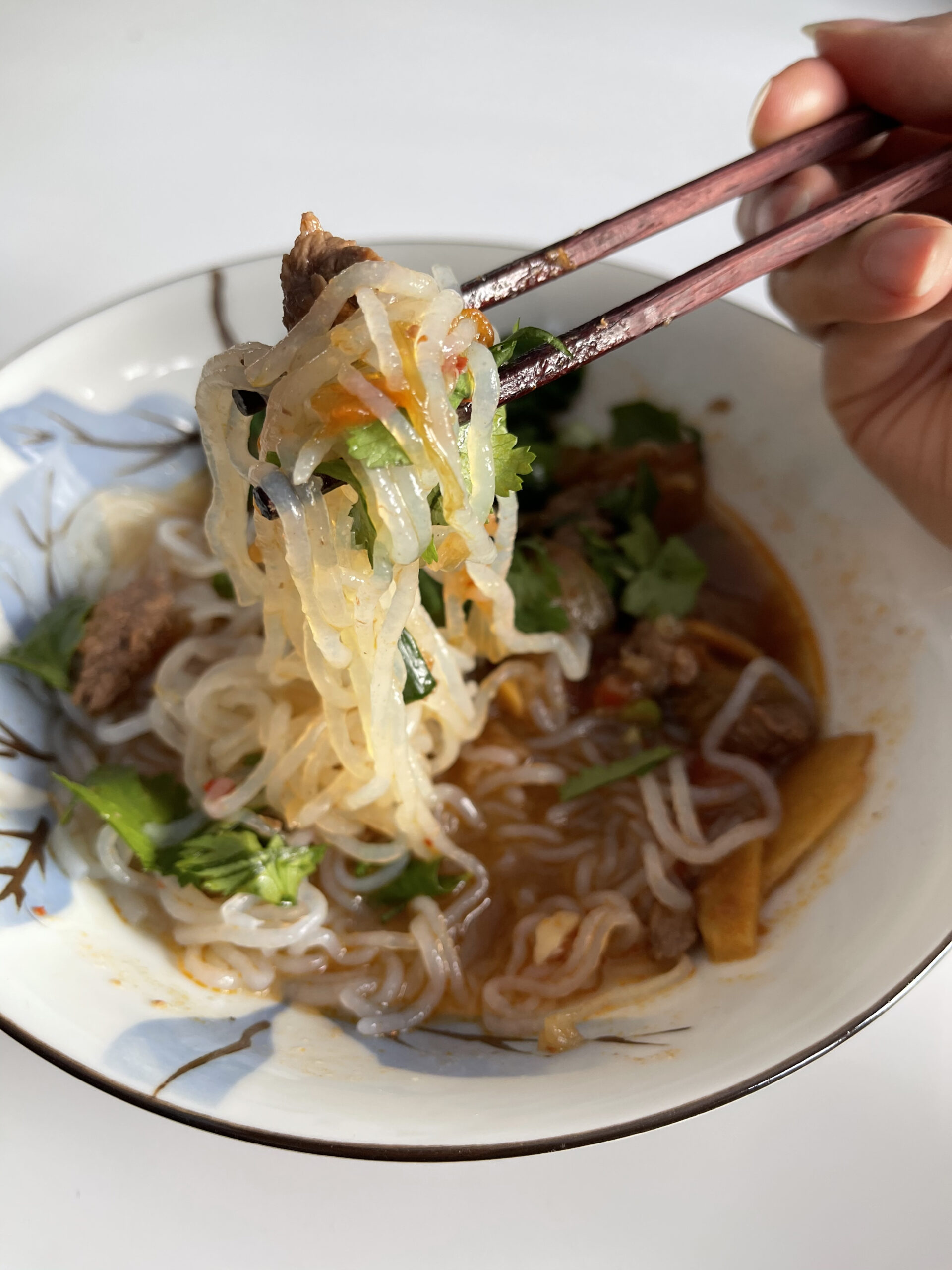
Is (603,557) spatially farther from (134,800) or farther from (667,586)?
(134,800)

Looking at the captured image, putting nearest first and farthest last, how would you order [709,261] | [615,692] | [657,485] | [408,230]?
[709,261] < [615,692] < [657,485] < [408,230]

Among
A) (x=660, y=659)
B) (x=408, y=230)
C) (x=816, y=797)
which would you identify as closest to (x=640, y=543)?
(x=660, y=659)

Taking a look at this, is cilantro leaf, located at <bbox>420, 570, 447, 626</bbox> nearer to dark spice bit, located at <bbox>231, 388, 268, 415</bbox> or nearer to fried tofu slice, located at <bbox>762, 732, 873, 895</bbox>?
dark spice bit, located at <bbox>231, 388, 268, 415</bbox>

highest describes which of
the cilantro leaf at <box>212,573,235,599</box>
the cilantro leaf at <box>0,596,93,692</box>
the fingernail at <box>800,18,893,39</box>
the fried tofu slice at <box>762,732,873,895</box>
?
the fingernail at <box>800,18,893,39</box>

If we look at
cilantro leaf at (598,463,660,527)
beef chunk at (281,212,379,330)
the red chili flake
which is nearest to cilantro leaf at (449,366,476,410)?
beef chunk at (281,212,379,330)

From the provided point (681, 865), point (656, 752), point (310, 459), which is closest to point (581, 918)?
point (681, 865)

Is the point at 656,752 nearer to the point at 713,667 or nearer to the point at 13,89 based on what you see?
the point at 713,667
